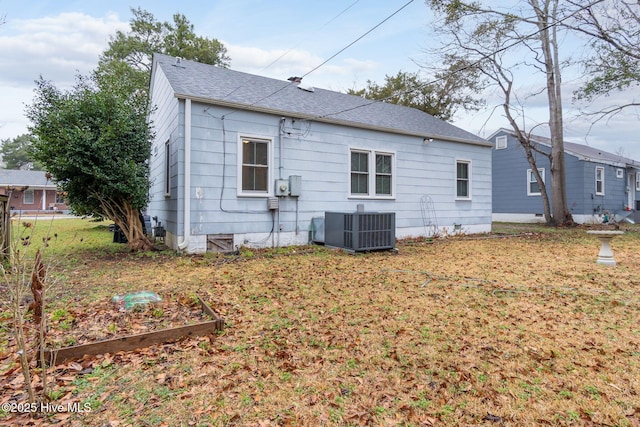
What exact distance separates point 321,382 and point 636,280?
17.3 feet

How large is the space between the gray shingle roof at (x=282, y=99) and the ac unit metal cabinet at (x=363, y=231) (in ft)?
9.08

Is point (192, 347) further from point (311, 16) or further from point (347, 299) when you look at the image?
point (311, 16)

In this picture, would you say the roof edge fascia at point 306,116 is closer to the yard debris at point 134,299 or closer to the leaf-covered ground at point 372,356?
the leaf-covered ground at point 372,356

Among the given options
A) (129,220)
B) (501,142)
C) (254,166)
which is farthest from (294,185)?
(501,142)

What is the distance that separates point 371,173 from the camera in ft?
31.6

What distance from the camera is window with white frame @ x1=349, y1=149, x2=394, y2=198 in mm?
9422

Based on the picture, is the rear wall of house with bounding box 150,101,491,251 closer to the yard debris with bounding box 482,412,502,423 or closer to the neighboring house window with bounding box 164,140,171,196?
the neighboring house window with bounding box 164,140,171,196

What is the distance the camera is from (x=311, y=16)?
22.9ft

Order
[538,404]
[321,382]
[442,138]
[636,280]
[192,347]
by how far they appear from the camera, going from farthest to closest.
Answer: [442,138] → [636,280] → [192,347] → [321,382] → [538,404]

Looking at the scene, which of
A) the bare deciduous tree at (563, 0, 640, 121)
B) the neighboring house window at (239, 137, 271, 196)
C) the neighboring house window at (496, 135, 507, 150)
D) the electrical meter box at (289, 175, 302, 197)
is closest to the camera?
the neighboring house window at (239, 137, 271, 196)

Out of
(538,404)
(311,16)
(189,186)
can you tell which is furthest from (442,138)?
(538,404)

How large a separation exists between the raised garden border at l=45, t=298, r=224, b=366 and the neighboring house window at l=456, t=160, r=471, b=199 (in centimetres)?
1024

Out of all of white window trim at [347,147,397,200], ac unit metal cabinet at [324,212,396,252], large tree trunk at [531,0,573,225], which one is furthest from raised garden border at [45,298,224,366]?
large tree trunk at [531,0,573,225]

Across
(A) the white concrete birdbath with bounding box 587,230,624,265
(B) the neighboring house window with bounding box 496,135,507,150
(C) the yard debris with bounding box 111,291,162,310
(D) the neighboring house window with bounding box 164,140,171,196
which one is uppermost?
(B) the neighboring house window with bounding box 496,135,507,150
